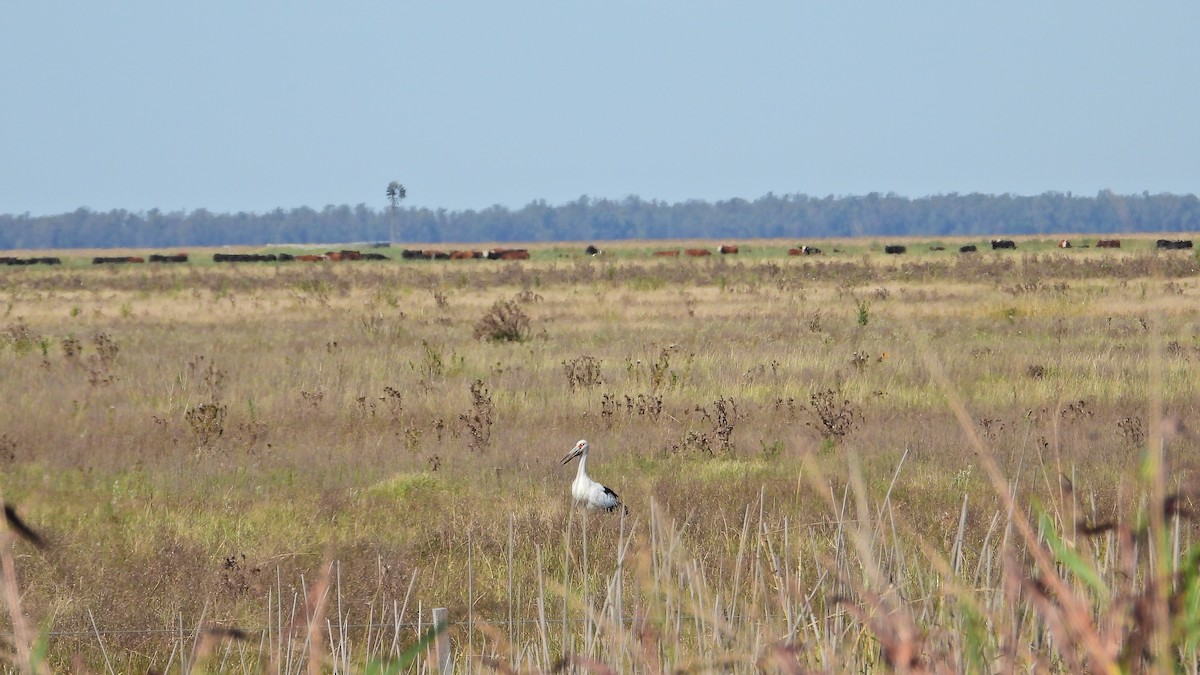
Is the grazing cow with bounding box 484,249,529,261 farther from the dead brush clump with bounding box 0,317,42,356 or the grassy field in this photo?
the grassy field

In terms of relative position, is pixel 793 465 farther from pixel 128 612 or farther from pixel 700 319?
pixel 700 319

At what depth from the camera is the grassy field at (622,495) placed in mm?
2830

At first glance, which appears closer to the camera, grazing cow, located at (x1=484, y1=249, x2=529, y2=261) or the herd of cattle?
the herd of cattle

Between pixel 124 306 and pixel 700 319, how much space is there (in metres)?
16.5

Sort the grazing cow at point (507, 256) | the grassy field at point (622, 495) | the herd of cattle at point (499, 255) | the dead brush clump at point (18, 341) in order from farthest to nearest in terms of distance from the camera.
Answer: the grazing cow at point (507, 256), the herd of cattle at point (499, 255), the dead brush clump at point (18, 341), the grassy field at point (622, 495)

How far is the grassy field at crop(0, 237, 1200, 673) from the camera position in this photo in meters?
2.83

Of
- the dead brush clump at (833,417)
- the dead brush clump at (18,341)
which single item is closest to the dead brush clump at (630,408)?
the dead brush clump at (833,417)

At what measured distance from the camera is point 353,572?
27.2 feet

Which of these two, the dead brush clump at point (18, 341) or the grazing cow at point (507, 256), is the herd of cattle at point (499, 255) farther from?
the dead brush clump at point (18, 341)

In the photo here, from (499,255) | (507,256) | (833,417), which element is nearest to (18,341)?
(833,417)

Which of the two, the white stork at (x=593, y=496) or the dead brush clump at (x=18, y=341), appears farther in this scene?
the dead brush clump at (x=18, y=341)

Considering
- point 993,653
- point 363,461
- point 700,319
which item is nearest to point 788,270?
point 700,319

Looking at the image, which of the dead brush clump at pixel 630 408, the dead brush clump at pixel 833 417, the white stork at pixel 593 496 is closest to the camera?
the white stork at pixel 593 496

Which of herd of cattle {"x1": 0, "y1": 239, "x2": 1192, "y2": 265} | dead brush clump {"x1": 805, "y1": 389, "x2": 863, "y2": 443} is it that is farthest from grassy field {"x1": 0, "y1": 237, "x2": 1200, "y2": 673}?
herd of cattle {"x1": 0, "y1": 239, "x2": 1192, "y2": 265}
